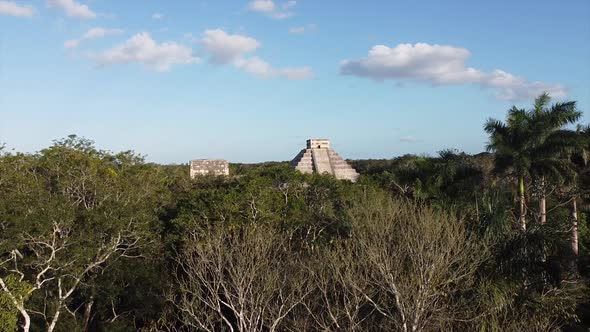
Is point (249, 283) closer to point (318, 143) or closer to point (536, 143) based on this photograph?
point (536, 143)

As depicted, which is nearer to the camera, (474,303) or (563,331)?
(474,303)

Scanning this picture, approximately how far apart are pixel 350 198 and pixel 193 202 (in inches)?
274

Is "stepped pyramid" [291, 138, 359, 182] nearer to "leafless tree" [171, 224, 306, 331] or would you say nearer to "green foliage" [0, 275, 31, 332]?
"leafless tree" [171, 224, 306, 331]

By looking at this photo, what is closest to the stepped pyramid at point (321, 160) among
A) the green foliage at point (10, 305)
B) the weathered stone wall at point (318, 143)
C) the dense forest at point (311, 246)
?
the weathered stone wall at point (318, 143)

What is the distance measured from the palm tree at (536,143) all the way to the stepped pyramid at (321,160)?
21.0 m

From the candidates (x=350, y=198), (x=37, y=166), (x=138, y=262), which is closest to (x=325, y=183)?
(x=350, y=198)

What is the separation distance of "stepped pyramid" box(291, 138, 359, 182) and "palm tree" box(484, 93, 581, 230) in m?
21.0

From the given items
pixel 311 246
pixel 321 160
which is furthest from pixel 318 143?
pixel 311 246

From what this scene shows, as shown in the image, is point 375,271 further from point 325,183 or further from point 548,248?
point 325,183

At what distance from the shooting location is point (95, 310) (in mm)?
21766

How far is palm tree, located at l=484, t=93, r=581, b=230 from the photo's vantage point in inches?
742

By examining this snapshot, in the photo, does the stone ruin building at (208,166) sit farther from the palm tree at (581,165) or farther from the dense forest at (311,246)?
the palm tree at (581,165)

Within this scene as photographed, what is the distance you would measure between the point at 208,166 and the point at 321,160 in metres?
8.65

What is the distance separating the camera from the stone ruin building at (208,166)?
42.3 m
